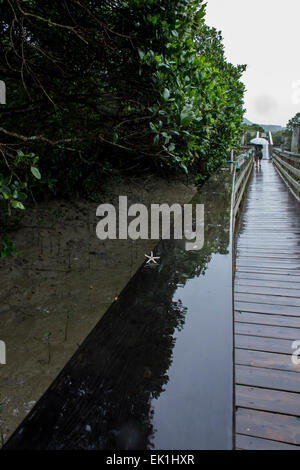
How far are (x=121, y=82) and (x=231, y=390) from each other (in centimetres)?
311

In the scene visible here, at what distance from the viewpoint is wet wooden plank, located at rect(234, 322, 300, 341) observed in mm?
2859

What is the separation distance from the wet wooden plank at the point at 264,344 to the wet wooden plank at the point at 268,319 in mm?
280

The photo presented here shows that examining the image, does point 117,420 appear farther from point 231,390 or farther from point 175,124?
point 175,124

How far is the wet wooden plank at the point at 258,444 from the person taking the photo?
179 cm

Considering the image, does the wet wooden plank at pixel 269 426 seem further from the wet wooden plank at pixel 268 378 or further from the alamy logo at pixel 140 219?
the alamy logo at pixel 140 219

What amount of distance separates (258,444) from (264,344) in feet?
3.42

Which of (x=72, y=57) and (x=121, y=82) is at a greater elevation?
(x=72, y=57)

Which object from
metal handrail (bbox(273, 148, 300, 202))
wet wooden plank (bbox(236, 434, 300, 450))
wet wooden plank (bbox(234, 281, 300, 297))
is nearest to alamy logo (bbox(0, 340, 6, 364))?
wet wooden plank (bbox(236, 434, 300, 450))

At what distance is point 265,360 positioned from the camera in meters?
2.55

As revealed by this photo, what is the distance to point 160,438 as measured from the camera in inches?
40.3

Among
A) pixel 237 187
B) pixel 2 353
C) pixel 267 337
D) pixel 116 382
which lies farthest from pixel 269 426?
pixel 237 187

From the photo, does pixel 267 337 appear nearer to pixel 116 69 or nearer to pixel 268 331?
pixel 268 331
